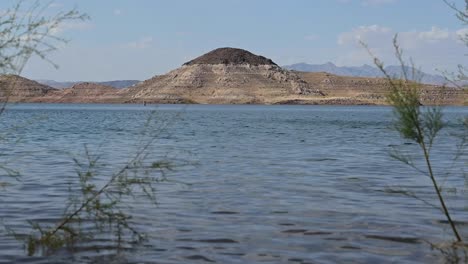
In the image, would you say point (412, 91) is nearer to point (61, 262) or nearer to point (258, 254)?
point (258, 254)

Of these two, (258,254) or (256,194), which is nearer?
(258,254)

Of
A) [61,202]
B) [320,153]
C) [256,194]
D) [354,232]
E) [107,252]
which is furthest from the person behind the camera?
[320,153]

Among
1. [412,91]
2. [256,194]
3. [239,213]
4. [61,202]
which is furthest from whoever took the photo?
[256,194]

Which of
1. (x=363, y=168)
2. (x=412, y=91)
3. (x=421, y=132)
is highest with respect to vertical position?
(x=412, y=91)

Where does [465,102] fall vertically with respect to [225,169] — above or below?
above

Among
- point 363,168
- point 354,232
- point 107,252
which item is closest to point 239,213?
point 354,232

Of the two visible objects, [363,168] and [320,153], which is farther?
[320,153]

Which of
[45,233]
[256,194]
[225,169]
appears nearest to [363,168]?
[225,169]

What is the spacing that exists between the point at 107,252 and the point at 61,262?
0.76 metres

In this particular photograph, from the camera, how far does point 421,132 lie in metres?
8.34

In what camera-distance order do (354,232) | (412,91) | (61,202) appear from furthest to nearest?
(61,202), (354,232), (412,91)

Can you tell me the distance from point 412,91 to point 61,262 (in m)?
5.34

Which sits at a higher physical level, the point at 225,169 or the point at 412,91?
the point at 412,91

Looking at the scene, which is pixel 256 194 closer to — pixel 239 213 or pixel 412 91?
pixel 239 213
